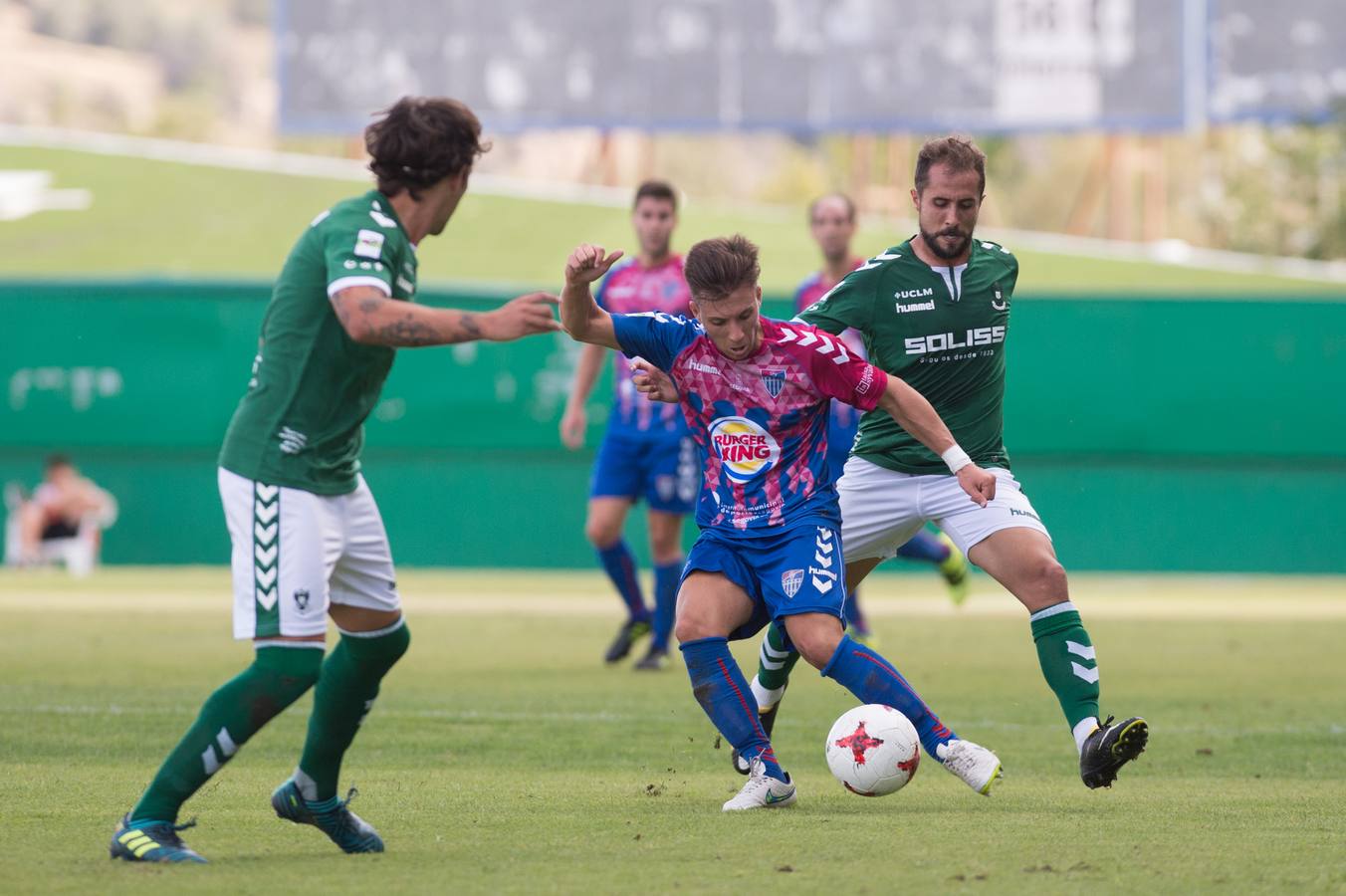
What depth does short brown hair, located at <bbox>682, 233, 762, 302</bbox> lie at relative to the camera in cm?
634

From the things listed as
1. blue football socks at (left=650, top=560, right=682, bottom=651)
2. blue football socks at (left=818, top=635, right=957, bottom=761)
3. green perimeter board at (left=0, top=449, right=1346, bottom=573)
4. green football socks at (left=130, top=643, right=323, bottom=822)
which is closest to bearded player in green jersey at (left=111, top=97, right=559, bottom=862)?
green football socks at (left=130, top=643, right=323, bottom=822)

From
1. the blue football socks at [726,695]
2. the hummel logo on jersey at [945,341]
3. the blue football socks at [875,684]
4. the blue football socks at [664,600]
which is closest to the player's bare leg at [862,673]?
the blue football socks at [875,684]

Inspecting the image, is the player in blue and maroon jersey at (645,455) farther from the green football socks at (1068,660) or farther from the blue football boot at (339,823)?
the blue football boot at (339,823)

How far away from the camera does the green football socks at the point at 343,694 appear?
230 inches

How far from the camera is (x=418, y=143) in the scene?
5.65 m

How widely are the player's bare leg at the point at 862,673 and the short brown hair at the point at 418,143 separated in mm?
1932

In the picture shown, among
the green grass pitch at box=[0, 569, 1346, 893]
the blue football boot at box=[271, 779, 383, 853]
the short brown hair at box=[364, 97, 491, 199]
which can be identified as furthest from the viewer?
the blue football boot at box=[271, 779, 383, 853]

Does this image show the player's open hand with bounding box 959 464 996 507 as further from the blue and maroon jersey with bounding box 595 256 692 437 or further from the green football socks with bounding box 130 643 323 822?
the blue and maroon jersey with bounding box 595 256 692 437

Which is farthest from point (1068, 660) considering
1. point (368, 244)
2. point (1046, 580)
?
point (368, 244)

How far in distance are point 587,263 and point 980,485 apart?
1.44 metres

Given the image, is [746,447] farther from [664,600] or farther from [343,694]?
[664,600]

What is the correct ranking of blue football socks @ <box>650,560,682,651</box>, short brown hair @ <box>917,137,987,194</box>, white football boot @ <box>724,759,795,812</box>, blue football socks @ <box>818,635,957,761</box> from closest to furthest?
white football boot @ <box>724,759,795,812</box>
blue football socks @ <box>818,635,957,761</box>
short brown hair @ <box>917,137,987,194</box>
blue football socks @ <box>650,560,682,651</box>

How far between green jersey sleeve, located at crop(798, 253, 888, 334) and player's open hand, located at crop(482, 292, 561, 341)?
2.21 meters

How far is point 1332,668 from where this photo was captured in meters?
12.1
